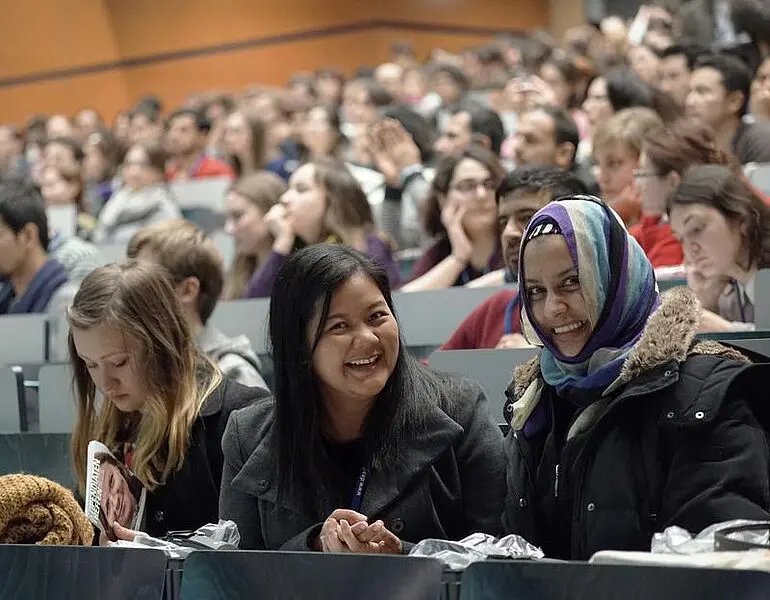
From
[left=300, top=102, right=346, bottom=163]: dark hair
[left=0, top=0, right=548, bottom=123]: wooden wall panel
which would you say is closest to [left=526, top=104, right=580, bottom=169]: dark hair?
[left=300, top=102, right=346, bottom=163]: dark hair

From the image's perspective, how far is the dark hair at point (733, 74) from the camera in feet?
19.5

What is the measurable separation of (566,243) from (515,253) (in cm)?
127

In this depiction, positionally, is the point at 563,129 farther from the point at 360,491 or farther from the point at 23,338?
the point at 360,491

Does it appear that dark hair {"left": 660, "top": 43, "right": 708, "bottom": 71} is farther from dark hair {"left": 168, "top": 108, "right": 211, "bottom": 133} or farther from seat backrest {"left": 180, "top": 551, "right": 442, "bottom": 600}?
seat backrest {"left": 180, "top": 551, "right": 442, "bottom": 600}

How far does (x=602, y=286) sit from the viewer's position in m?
2.24

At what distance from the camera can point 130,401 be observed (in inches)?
117

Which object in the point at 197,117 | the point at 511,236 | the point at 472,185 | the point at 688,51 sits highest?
the point at 688,51

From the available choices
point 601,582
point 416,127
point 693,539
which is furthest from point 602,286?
point 416,127

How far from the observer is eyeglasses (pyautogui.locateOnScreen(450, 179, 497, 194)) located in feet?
15.3

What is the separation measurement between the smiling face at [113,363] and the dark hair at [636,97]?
3552mm

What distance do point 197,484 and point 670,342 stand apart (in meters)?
1.19

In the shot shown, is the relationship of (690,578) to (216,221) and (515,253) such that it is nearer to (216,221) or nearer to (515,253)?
(515,253)

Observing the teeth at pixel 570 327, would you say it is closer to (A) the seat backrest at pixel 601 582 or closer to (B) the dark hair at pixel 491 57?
(A) the seat backrest at pixel 601 582

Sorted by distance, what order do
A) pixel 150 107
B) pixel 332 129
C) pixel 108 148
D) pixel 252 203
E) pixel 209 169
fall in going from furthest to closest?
pixel 150 107, pixel 108 148, pixel 209 169, pixel 332 129, pixel 252 203
